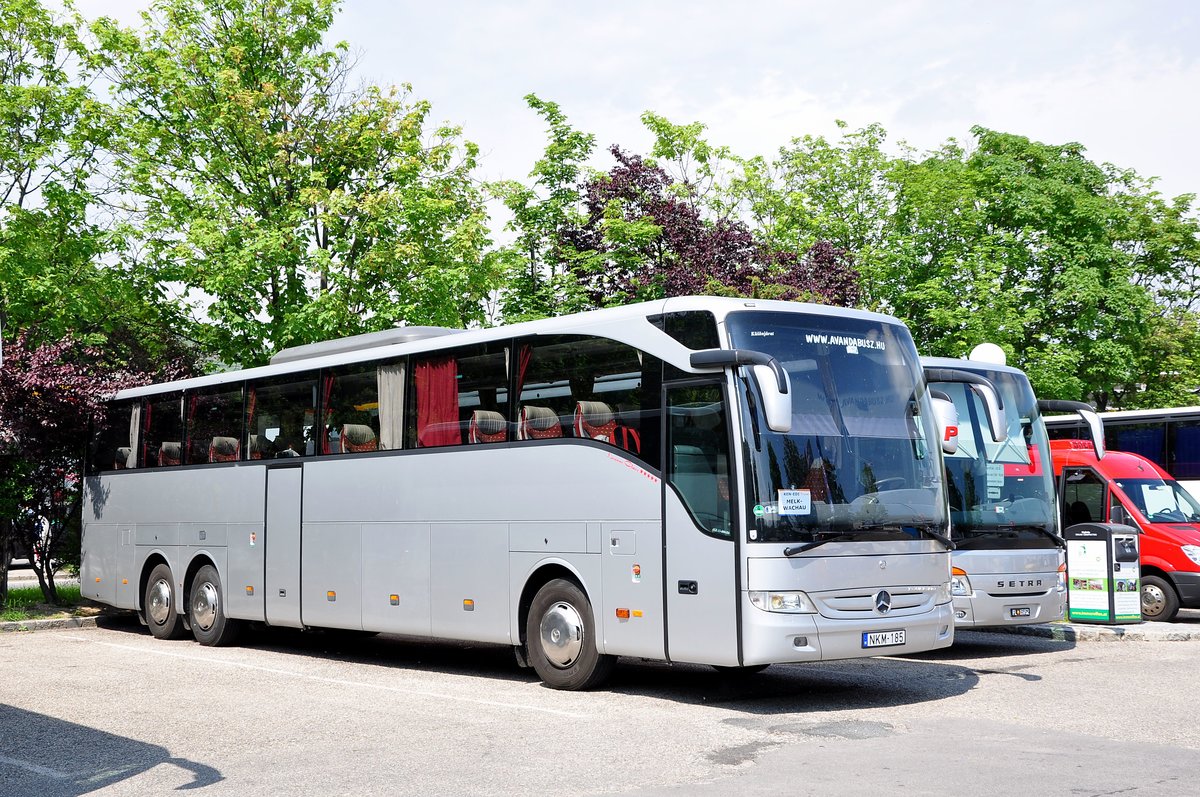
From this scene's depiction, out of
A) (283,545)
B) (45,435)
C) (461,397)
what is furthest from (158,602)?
(461,397)

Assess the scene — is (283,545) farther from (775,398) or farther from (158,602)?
(775,398)

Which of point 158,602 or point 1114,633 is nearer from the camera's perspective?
point 1114,633

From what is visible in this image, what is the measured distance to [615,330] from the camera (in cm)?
1179

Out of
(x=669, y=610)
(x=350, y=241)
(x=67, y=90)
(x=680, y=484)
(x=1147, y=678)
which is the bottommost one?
(x=1147, y=678)

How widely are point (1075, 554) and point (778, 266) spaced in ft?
44.4

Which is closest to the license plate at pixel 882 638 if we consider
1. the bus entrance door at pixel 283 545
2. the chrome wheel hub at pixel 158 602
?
the bus entrance door at pixel 283 545

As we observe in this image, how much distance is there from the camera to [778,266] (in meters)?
29.9

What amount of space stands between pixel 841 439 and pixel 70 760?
6.30 m

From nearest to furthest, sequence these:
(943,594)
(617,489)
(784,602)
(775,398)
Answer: (775,398)
(784,602)
(943,594)
(617,489)

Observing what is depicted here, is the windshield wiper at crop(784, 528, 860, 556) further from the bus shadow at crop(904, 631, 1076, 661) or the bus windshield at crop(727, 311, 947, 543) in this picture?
the bus shadow at crop(904, 631, 1076, 661)

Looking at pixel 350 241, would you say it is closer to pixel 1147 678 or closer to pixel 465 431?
pixel 465 431

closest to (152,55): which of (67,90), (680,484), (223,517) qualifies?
(67,90)

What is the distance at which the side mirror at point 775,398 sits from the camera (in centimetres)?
981

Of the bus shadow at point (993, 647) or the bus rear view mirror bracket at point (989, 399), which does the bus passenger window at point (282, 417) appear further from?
the bus shadow at point (993, 647)
